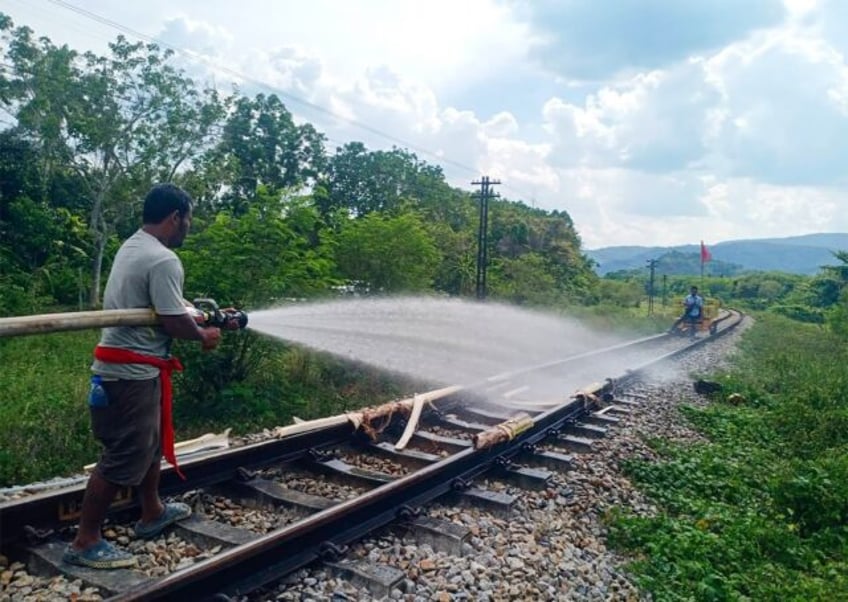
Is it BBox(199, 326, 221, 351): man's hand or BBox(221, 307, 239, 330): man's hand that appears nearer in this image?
BBox(199, 326, 221, 351): man's hand

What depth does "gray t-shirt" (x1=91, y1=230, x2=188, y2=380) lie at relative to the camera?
3.65 metres

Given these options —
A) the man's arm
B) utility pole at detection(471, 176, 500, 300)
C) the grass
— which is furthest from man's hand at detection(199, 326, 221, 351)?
utility pole at detection(471, 176, 500, 300)

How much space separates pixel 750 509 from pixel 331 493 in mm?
3418

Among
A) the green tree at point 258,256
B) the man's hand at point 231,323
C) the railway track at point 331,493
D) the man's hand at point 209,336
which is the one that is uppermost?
the green tree at point 258,256

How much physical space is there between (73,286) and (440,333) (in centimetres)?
1720

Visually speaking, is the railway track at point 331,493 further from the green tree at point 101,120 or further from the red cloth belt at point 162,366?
the green tree at point 101,120

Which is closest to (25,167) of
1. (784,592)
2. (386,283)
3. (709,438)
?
(386,283)

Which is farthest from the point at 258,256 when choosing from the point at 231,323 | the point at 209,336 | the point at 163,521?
the point at 163,521

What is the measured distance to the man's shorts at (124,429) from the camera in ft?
12.0

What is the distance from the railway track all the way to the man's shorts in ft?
1.74

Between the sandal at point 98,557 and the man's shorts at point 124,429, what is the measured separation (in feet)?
1.17

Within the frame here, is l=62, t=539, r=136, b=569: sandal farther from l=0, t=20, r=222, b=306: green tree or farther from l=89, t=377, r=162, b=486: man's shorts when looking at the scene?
l=0, t=20, r=222, b=306: green tree

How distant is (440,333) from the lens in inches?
519

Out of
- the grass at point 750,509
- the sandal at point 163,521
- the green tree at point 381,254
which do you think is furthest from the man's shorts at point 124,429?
the green tree at point 381,254
